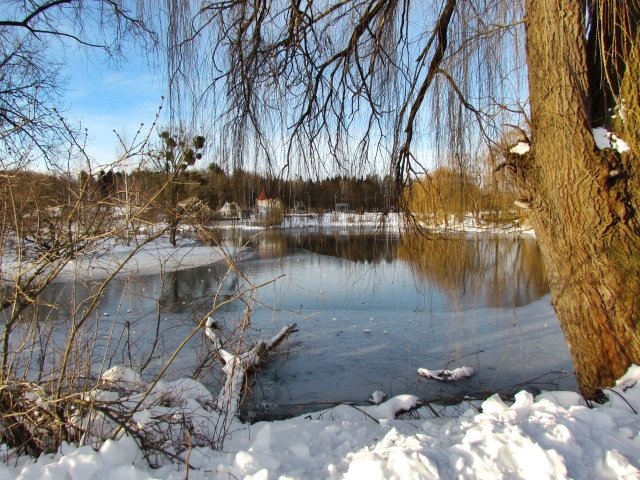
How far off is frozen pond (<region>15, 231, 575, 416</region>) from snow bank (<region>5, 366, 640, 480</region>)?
2.85 ft

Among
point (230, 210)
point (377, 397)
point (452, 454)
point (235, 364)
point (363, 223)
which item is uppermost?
point (230, 210)

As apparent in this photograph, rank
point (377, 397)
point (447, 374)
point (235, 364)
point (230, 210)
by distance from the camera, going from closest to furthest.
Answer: point (230, 210) → point (235, 364) → point (377, 397) → point (447, 374)

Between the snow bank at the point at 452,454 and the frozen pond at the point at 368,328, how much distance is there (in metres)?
0.87

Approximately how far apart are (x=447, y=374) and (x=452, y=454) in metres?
4.15

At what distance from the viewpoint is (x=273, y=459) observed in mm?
1771

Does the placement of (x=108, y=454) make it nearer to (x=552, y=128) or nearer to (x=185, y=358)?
(x=552, y=128)

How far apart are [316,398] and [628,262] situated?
372cm

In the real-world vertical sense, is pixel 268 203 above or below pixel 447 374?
above

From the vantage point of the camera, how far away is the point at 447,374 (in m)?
5.39

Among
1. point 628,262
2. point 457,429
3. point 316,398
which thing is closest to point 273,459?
point 457,429

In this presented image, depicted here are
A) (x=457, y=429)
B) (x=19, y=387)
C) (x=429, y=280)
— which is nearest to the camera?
(x=457, y=429)

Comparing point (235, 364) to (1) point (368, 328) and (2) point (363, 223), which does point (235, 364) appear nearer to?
(2) point (363, 223)

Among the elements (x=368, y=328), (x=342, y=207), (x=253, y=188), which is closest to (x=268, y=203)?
(x=253, y=188)

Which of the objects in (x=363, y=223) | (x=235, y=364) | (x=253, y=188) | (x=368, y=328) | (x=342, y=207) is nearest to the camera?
(x=253, y=188)
